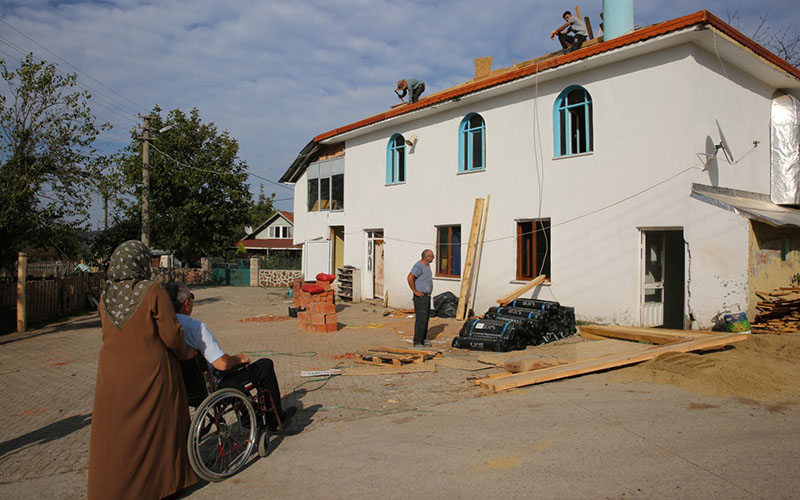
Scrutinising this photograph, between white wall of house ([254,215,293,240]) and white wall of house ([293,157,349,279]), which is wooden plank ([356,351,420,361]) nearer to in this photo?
white wall of house ([293,157,349,279])

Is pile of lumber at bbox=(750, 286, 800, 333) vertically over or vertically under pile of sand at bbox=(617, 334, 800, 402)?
over

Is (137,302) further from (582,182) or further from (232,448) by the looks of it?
(582,182)

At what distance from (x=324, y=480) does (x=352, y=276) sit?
1494cm

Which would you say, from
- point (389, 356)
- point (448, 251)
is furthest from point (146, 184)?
point (389, 356)

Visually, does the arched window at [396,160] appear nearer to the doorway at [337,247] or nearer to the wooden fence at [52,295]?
the doorway at [337,247]

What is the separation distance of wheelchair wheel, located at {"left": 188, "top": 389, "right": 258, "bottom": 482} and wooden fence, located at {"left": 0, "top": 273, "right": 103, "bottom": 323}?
36.6ft

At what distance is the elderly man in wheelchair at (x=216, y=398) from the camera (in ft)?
13.1

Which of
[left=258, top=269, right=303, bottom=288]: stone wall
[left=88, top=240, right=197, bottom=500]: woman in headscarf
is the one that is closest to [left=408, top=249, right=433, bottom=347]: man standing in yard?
[left=88, top=240, right=197, bottom=500]: woman in headscarf

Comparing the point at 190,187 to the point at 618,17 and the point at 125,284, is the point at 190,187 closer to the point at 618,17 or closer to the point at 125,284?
the point at 618,17

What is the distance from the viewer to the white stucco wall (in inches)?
407

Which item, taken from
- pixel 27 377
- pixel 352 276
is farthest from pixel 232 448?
pixel 352 276

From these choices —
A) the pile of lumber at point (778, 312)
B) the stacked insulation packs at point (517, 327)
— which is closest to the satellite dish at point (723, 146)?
the pile of lumber at point (778, 312)

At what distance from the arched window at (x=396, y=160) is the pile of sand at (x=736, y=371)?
36.8 ft

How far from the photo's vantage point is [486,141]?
47.1 feet
